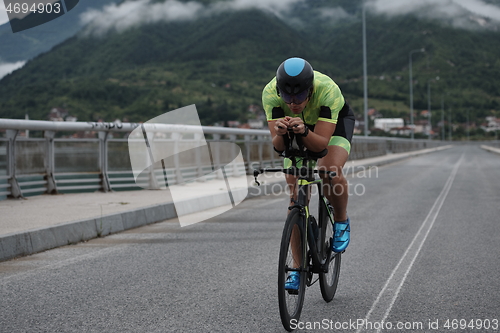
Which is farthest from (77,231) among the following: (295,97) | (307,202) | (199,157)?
(199,157)

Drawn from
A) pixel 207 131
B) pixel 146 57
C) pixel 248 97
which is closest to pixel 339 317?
pixel 207 131

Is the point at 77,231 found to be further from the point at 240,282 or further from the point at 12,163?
the point at 12,163

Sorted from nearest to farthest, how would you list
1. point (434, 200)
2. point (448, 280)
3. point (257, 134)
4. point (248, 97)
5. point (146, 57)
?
point (448, 280) → point (434, 200) → point (257, 134) → point (248, 97) → point (146, 57)

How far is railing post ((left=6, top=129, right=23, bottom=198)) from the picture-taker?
33.3ft

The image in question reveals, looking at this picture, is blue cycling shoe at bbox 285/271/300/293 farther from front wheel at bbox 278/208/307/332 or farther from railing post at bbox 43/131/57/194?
railing post at bbox 43/131/57/194

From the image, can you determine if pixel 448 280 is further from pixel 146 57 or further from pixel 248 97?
pixel 146 57

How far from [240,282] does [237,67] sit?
136 metres

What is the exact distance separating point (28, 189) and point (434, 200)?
26.0ft

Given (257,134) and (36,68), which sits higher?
(36,68)

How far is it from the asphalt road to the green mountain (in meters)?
69.0

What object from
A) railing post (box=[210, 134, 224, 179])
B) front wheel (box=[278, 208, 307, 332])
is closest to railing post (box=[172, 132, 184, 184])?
railing post (box=[210, 134, 224, 179])

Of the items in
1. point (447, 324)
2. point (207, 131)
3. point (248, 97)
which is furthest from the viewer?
Answer: point (248, 97)

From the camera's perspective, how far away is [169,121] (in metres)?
12.8

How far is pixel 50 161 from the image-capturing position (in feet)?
36.6
